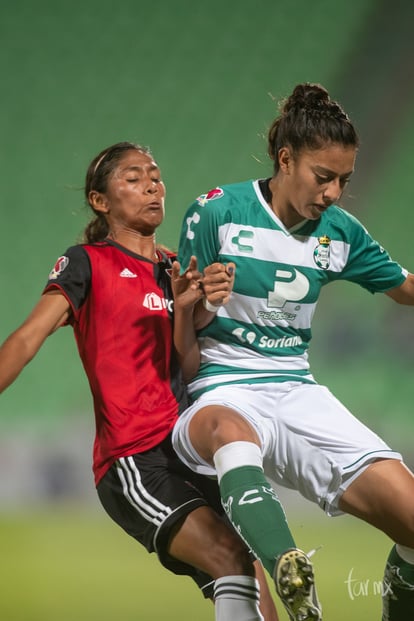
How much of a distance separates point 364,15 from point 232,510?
323 centimetres

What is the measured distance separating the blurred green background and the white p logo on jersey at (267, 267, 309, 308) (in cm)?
211

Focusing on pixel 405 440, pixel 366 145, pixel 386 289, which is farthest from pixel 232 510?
pixel 366 145

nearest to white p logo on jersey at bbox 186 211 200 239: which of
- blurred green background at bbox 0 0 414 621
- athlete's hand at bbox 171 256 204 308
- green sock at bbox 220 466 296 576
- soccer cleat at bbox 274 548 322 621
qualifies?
athlete's hand at bbox 171 256 204 308

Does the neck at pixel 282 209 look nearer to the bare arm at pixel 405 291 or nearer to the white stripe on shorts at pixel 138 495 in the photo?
the bare arm at pixel 405 291

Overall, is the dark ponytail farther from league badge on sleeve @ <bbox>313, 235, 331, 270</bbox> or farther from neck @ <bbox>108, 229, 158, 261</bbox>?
neck @ <bbox>108, 229, 158, 261</bbox>

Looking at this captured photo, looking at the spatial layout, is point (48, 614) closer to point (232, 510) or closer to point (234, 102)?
point (232, 510)

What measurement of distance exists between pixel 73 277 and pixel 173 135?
2.45 metres

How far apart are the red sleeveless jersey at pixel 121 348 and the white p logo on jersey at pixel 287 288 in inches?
10.3

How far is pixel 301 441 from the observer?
81.0 inches

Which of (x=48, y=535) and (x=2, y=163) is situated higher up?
(x=2, y=163)

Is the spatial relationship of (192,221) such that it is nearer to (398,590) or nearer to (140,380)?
(140,380)

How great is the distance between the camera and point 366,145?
4.40 m

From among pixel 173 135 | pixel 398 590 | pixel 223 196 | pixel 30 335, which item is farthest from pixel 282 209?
pixel 173 135

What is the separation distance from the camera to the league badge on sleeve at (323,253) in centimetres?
221
